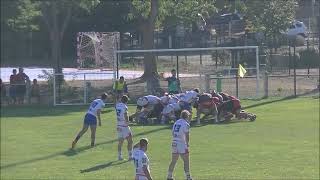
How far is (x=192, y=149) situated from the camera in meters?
19.2

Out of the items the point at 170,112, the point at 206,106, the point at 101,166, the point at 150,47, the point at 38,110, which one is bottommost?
the point at 101,166

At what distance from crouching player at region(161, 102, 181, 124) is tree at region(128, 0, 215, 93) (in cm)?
817

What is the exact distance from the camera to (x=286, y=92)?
33.4m

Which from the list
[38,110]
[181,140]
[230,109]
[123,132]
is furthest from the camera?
[38,110]

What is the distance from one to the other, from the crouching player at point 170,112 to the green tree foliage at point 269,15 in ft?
69.2

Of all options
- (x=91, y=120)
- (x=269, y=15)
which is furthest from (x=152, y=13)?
(x=91, y=120)

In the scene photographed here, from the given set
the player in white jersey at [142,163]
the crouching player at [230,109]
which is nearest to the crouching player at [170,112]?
the crouching player at [230,109]

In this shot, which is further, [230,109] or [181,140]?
[230,109]

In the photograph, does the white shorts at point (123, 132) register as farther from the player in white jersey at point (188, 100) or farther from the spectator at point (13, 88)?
the spectator at point (13, 88)

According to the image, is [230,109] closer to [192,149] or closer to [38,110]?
[192,149]

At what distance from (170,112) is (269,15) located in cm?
2324

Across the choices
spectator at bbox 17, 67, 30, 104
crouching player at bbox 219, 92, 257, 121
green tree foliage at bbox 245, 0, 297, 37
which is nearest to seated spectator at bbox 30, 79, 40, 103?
spectator at bbox 17, 67, 30, 104

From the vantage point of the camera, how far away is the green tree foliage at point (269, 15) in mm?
45406

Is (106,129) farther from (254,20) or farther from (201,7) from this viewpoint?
(254,20)
